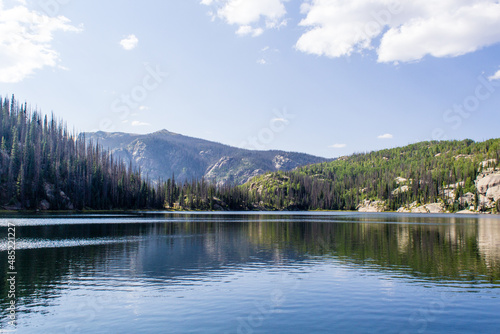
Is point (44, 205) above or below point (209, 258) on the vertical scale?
above

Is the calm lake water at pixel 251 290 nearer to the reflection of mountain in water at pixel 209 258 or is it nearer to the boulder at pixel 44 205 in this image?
the reflection of mountain in water at pixel 209 258

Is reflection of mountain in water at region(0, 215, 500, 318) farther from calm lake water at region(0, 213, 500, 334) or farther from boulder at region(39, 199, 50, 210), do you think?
boulder at region(39, 199, 50, 210)

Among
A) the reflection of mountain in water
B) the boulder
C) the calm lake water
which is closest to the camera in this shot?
the calm lake water

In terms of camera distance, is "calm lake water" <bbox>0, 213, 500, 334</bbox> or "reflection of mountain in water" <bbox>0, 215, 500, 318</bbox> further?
"reflection of mountain in water" <bbox>0, 215, 500, 318</bbox>

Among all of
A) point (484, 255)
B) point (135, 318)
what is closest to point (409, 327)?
point (135, 318)

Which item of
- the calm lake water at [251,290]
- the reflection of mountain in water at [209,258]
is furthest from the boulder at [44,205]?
the calm lake water at [251,290]

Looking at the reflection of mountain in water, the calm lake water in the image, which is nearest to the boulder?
the reflection of mountain in water

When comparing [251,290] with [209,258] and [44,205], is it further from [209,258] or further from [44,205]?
[44,205]

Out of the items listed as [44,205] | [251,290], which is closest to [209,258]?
[251,290]

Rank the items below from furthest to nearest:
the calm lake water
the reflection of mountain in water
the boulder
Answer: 1. the boulder
2. the reflection of mountain in water
3. the calm lake water

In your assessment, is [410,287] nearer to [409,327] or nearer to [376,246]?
[409,327]

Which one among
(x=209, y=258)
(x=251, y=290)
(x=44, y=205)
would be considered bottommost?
(x=209, y=258)

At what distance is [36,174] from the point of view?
19488 cm

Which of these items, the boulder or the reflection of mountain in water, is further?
the boulder
